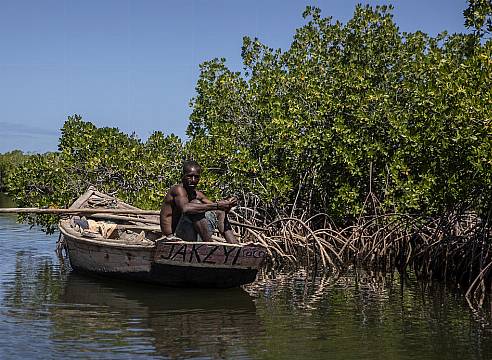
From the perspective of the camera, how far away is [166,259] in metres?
10.7

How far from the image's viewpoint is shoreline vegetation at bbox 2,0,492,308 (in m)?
13.4

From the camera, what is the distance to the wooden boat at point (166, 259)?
34.3 feet

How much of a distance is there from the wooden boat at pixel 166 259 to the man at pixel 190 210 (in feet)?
0.92

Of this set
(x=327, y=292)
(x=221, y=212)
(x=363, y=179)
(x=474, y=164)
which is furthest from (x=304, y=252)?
(x=474, y=164)

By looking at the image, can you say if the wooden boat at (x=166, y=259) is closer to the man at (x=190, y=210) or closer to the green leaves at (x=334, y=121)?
the man at (x=190, y=210)

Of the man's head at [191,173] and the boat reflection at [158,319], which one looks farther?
the man's head at [191,173]

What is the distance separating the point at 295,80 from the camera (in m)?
16.5

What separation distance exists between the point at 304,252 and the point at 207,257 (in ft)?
15.2

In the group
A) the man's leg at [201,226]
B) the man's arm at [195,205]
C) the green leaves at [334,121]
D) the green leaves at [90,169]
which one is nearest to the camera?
the man's arm at [195,205]

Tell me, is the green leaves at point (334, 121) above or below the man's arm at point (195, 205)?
above

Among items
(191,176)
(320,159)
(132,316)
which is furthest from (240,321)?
(320,159)

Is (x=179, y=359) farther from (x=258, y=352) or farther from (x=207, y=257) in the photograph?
(x=207, y=257)

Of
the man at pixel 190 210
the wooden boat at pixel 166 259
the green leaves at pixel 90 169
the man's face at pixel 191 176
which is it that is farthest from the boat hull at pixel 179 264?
the green leaves at pixel 90 169

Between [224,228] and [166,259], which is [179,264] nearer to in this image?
[166,259]
